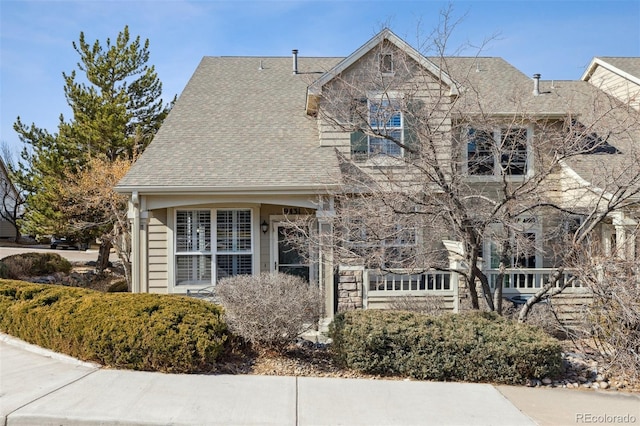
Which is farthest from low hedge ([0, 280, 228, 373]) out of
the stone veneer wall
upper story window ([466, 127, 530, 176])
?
upper story window ([466, 127, 530, 176])

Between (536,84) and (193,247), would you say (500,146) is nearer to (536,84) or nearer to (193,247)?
(193,247)

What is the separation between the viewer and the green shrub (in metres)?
15.1

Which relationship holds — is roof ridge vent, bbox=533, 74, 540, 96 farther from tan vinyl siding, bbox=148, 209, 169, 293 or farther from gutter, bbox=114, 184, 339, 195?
tan vinyl siding, bbox=148, 209, 169, 293

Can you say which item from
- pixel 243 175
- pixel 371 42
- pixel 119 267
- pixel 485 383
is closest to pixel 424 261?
pixel 485 383

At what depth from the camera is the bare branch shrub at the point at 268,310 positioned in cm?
654

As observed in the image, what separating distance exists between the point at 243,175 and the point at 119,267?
14.7m

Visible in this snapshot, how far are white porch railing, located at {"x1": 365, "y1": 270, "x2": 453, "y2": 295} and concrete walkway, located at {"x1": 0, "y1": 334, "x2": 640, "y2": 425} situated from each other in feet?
12.9

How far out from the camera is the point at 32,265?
53.5 feet

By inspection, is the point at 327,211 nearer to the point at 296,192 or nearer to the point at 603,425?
the point at 296,192

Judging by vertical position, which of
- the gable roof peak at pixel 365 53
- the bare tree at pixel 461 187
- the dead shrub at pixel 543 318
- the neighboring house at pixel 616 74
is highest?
the neighboring house at pixel 616 74

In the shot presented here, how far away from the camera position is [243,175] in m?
10.6

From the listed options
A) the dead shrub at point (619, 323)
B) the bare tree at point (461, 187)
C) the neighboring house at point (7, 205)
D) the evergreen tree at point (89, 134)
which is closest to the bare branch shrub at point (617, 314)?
the dead shrub at point (619, 323)

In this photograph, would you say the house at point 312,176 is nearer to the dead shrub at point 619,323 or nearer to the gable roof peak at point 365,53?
the gable roof peak at point 365,53

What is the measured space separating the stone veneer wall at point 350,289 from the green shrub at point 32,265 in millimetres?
10774
